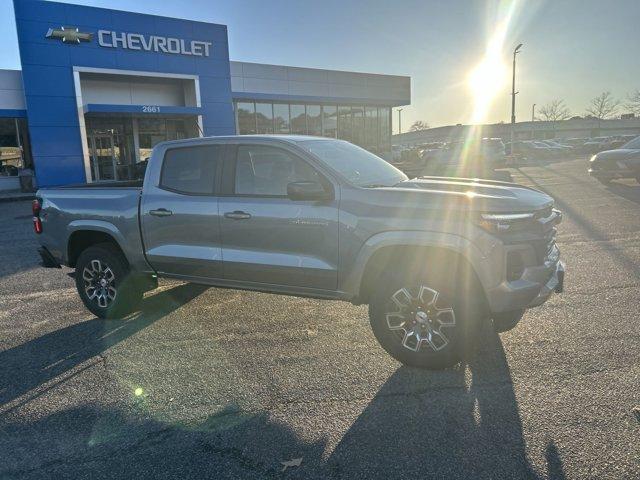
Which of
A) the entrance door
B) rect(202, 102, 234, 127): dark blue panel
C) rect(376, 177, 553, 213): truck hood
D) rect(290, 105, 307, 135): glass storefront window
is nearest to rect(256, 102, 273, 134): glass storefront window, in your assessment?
rect(290, 105, 307, 135): glass storefront window

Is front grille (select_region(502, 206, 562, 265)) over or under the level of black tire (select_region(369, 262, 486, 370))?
over

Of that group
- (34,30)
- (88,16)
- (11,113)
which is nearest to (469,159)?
(88,16)

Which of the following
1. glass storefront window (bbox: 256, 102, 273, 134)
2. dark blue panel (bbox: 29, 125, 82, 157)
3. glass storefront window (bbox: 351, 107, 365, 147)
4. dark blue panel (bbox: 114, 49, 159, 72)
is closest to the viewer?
dark blue panel (bbox: 29, 125, 82, 157)

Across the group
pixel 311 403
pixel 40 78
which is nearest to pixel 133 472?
pixel 311 403

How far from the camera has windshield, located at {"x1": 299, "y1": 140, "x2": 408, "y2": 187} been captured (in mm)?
4312

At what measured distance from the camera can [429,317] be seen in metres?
3.72

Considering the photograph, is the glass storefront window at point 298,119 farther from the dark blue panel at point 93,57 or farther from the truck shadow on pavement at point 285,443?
the truck shadow on pavement at point 285,443

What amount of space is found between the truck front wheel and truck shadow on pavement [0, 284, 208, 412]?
102 inches

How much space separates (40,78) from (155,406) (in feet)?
69.7

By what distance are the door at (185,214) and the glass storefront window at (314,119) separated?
85.4ft

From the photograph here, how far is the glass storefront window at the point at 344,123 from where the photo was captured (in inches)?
1260

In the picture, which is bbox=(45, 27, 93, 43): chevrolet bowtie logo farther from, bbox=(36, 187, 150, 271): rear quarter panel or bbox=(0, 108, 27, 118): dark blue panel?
bbox=(36, 187, 150, 271): rear quarter panel

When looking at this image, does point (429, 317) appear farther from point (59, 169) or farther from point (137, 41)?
point (137, 41)

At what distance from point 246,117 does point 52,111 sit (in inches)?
410
